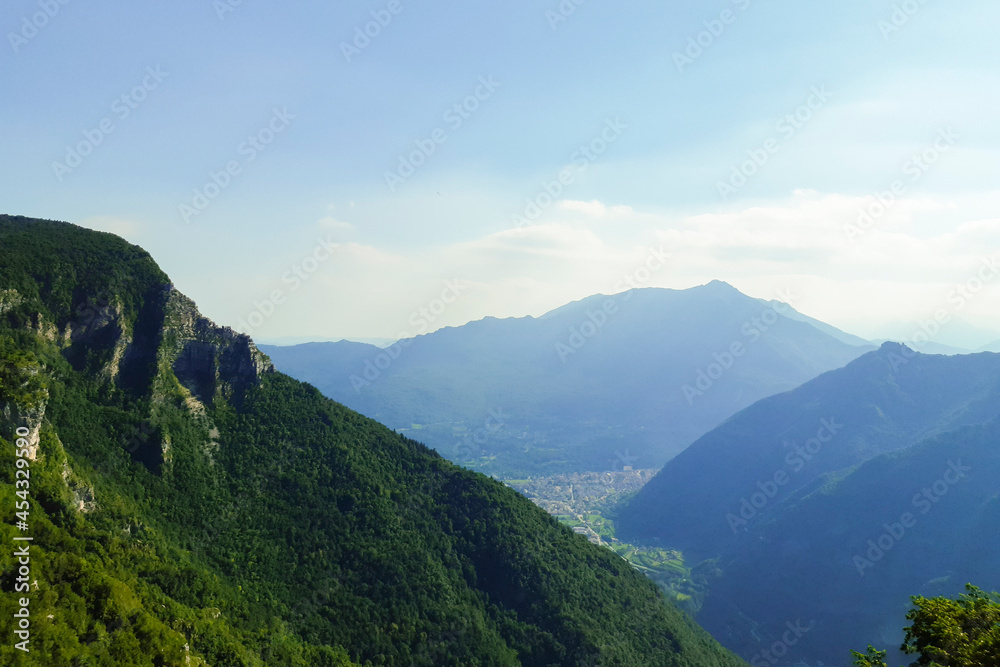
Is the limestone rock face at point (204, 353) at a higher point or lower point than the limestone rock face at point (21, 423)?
higher

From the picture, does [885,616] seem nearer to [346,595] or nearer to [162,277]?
[346,595]

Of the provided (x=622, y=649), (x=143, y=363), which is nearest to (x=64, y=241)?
(x=143, y=363)

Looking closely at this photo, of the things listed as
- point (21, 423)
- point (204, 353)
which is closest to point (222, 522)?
point (21, 423)

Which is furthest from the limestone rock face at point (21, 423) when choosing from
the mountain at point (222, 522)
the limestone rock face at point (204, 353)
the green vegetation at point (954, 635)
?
the green vegetation at point (954, 635)

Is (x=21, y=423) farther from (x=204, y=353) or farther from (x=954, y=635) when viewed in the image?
(x=954, y=635)

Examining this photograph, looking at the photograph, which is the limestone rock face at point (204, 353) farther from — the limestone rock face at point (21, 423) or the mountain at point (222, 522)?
the limestone rock face at point (21, 423)

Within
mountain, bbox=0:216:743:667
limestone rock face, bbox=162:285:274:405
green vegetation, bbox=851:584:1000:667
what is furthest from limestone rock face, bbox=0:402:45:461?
green vegetation, bbox=851:584:1000:667

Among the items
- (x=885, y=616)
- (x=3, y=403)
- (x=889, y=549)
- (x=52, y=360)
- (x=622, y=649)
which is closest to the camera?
(x=3, y=403)
